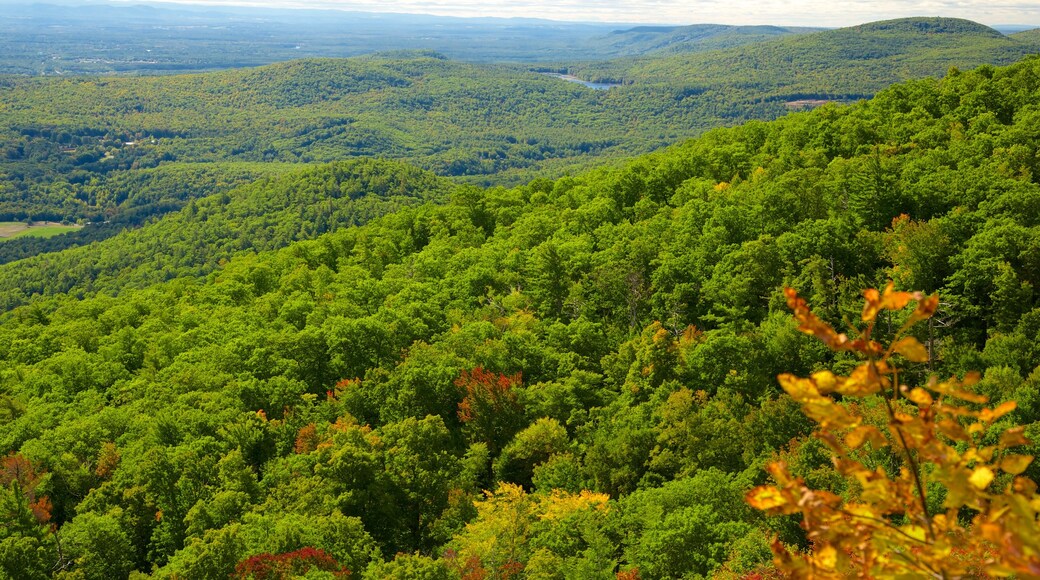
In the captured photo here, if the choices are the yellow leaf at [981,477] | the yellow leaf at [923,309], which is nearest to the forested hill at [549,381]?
the yellow leaf at [981,477]

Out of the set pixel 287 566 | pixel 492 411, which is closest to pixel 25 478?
pixel 287 566

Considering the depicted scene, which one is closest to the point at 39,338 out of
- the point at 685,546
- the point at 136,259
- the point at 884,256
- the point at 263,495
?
the point at 263,495

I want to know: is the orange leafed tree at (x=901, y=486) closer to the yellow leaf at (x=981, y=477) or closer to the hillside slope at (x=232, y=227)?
the yellow leaf at (x=981, y=477)

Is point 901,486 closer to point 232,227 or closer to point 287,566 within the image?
point 287,566

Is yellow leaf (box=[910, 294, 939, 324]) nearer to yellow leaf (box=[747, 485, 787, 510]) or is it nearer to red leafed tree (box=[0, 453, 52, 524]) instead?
yellow leaf (box=[747, 485, 787, 510])

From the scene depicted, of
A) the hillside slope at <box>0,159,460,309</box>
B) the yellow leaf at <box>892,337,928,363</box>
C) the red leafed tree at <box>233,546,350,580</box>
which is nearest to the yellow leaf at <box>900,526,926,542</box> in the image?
the yellow leaf at <box>892,337,928,363</box>

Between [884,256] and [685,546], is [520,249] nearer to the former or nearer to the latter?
[884,256]
